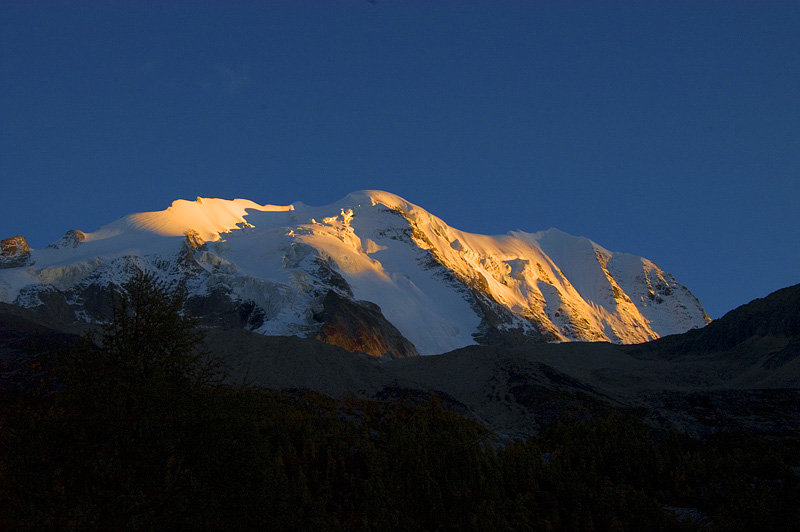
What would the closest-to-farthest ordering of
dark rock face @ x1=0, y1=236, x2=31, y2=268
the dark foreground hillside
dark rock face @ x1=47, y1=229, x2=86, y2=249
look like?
the dark foreground hillside < dark rock face @ x1=0, y1=236, x2=31, y2=268 < dark rock face @ x1=47, y1=229, x2=86, y2=249

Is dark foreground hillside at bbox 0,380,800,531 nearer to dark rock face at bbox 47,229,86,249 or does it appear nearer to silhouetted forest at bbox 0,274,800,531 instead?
silhouetted forest at bbox 0,274,800,531

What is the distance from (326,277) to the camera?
127875 mm

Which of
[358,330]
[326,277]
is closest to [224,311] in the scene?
[326,277]

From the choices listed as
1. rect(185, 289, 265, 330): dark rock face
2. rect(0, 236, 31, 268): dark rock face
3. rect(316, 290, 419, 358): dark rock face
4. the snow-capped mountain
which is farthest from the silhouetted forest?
rect(0, 236, 31, 268): dark rock face

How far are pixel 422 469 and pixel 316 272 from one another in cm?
10967

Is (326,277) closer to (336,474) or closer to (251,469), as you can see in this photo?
(336,474)

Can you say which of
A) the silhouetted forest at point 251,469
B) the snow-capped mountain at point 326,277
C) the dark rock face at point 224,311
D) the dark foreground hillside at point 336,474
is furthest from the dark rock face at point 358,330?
the silhouetted forest at point 251,469

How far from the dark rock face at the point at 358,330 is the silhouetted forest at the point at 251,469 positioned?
6819cm

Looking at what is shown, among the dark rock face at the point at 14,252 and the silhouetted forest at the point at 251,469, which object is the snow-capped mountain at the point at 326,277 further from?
the silhouetted forest at the point at 251,469

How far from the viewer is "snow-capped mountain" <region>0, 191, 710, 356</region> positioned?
111m

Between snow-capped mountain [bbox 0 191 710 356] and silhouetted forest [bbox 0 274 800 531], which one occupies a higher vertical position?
snow-capped mountain [bbox 0 191 710 356]

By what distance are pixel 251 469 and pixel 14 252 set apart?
12963 cm

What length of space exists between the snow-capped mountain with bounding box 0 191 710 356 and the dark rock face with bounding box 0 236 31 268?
0.90 ft

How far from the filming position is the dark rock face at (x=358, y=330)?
331 feet
